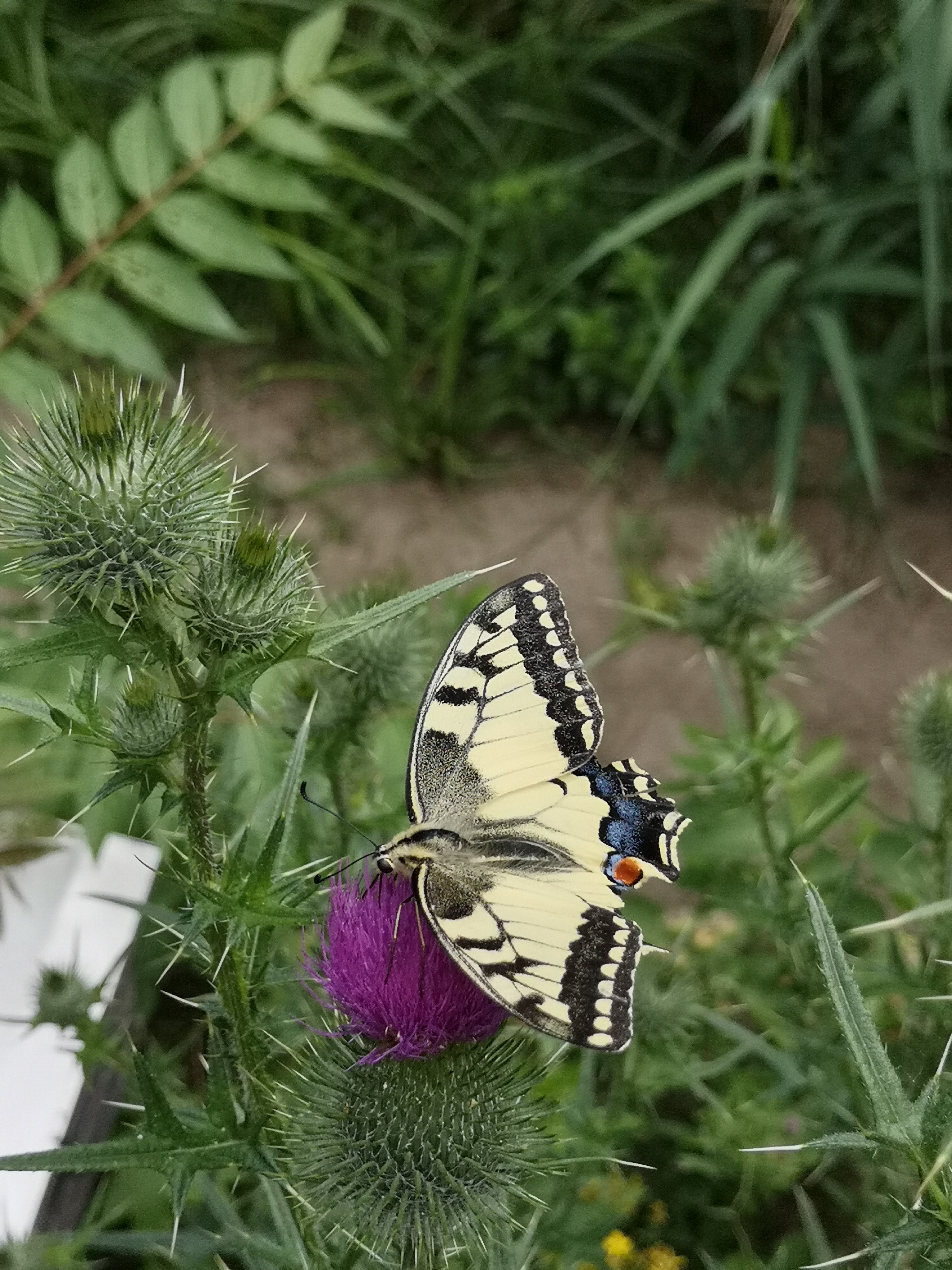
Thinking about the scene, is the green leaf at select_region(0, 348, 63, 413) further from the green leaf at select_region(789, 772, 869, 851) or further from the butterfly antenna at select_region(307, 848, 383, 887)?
the green leaf at select_region(789, 772, 869, 851)

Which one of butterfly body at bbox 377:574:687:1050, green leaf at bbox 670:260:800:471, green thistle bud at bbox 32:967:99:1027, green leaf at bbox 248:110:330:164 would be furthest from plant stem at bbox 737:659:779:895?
green leaf at bbox 670:260:800:471

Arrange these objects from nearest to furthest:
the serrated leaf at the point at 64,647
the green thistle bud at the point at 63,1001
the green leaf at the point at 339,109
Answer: the serrated leaf at the point at 64,647, the green thistle bud at the point at 63,1001, the green leaf at the point at 339,109

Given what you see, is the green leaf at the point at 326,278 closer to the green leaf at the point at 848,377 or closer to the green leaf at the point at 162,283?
the green leaf at the point at 162,283

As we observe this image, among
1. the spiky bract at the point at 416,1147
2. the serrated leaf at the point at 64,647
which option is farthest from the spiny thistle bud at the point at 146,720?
the spiky bract at the point at 416,1147

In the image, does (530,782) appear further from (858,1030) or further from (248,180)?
(248,180)

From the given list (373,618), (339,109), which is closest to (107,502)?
(373,618)

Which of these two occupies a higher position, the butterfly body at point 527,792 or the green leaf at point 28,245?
the green leaf at point 28,245
